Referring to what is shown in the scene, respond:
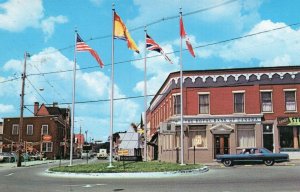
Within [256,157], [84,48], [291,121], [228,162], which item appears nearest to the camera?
[84,48]

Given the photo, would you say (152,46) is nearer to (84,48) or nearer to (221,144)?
(84,48)

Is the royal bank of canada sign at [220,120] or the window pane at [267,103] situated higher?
the window pane at [267,103]

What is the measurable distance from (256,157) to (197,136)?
9.96 m

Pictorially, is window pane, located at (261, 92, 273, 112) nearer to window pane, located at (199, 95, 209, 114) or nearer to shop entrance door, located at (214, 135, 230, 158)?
shop entrance door, located at (214, 135, 230, 158)

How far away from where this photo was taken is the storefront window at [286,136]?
42469 mm

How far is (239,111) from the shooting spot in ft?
142

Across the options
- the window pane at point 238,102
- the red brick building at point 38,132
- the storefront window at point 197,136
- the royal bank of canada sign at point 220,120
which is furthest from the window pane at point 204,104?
the red brick building at point 38,132

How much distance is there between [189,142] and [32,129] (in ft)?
168

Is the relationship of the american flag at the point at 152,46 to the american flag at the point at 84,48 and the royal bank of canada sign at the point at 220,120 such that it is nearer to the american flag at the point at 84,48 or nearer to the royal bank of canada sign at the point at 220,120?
the american flag at the point at 84,48

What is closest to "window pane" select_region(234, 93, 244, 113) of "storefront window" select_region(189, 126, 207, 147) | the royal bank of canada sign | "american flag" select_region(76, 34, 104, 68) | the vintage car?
the royal bank of canada sign

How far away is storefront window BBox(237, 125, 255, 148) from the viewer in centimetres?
4288

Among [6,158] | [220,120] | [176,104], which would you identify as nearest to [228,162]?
[220,120]

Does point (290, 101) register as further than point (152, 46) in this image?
Yes

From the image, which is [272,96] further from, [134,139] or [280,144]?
[134,139]
